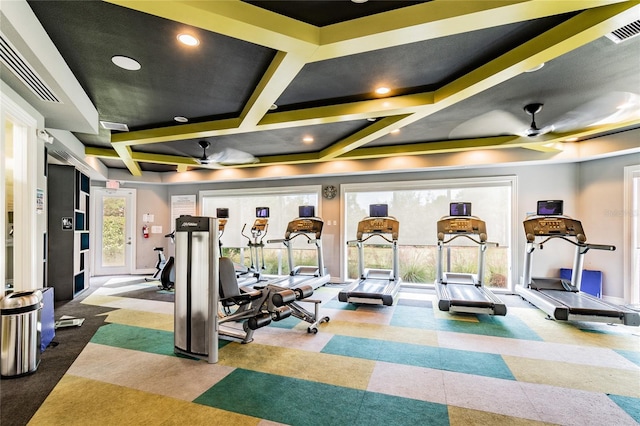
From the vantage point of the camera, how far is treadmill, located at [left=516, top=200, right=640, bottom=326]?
4070 mm

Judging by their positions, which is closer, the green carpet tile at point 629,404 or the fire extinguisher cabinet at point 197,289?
the green carpet tile at point 629,404

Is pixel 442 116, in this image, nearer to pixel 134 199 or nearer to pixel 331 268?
pixel 331 268

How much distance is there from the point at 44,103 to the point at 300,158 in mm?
4540

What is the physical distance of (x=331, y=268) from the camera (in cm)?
780

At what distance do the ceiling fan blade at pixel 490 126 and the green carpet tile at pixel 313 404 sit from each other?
13.2 feet

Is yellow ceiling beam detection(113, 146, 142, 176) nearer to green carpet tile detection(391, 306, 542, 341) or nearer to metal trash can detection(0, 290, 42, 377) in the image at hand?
metal trash can detection(0, 290, 42, 377)

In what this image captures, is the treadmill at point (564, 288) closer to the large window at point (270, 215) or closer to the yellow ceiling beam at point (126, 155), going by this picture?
the large window at point (270, 215)

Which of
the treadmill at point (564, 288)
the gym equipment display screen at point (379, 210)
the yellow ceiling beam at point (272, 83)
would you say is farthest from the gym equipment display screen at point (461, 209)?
the yellow ceiling beam at point (272, 83)

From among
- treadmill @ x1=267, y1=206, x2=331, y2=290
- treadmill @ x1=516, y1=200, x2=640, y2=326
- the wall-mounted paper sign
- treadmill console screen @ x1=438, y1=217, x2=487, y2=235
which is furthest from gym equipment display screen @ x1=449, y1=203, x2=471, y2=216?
the wall-mounted paper sign

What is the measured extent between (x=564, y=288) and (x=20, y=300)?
7.29 m

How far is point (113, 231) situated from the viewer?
342 inches

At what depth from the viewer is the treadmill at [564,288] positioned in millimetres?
4070

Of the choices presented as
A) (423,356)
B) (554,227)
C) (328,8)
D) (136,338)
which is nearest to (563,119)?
(554,227)

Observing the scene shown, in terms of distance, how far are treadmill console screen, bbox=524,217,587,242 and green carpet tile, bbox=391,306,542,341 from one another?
151 centimetres
